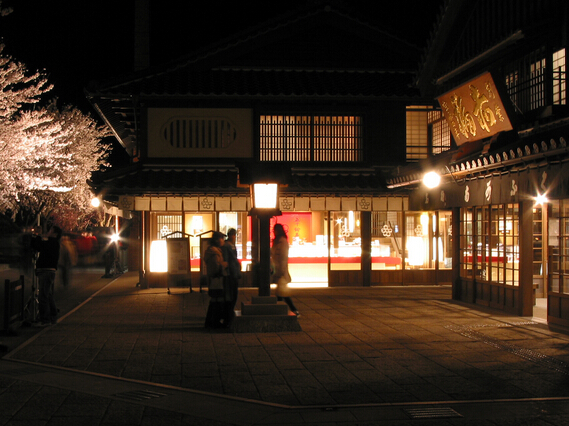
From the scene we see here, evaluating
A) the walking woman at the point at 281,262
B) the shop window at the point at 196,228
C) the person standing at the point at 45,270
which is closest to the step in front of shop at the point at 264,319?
the walking woman at the point at 281,262

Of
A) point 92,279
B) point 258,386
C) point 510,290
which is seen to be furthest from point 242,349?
point 92,279

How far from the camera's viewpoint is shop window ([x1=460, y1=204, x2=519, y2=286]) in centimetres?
1347

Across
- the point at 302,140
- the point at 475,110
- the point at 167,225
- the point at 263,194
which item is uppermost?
the point at 302,140

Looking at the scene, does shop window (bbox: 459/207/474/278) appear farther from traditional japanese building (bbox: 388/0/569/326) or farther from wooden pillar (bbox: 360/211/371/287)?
wooden pillar (bbox: 360/211/371/287)

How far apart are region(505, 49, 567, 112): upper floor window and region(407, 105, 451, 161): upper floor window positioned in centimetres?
763

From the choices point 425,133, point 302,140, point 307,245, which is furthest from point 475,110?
point 307,245

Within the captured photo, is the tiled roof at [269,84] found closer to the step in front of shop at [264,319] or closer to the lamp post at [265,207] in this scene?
the lamp post at [265,207]

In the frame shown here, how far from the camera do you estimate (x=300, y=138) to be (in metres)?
19.8

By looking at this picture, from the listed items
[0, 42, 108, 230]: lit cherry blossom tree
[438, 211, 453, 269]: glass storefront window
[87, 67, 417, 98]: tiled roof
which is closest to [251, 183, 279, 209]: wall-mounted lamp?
[87, 67, 417, 98]: tiled roof

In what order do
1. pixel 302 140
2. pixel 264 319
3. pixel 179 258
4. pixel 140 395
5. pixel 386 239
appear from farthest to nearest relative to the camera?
pixel 386 239 → pixel 302 140 → pixel 179 258 → pixel 264 319 → pixel 140 395

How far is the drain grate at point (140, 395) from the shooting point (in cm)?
693

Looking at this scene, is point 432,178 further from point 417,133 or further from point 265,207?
point 417,133

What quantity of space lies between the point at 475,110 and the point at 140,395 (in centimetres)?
891

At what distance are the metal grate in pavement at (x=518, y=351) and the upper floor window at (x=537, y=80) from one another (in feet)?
15.0
